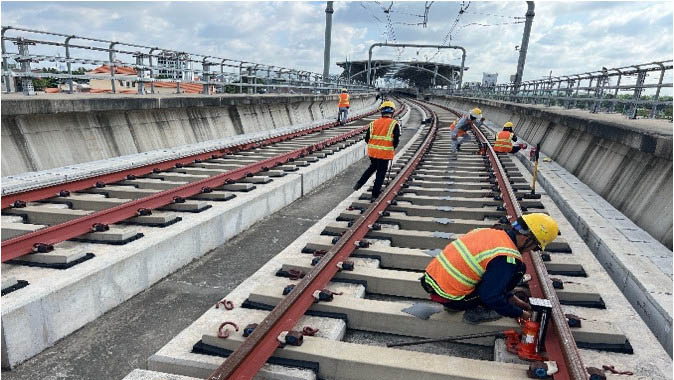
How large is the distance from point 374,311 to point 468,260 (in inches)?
32.8

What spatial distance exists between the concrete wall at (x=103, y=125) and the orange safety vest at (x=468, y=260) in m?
6.67

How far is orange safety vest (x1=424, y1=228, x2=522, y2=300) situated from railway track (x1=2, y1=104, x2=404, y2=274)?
10.5 ft

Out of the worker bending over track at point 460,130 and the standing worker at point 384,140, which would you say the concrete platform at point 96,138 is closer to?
the standing worker at point 384,140

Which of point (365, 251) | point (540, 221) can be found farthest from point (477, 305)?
point (365, 251)

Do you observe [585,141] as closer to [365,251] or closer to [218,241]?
[365,251]

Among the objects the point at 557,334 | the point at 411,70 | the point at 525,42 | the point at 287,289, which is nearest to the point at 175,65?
the point at 287,289

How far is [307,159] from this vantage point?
10406 mm

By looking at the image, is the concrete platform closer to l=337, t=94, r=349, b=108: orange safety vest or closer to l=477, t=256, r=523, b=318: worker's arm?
l=477, t=256, r=523, b=318: worker's arm

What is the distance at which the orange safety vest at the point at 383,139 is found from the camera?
7.92 m

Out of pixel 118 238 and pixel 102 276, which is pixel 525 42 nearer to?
pixel 118 238

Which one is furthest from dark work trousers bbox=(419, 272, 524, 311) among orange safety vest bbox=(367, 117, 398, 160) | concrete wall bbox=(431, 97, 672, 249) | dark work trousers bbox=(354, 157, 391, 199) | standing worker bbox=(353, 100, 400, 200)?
orange safety vest bbox=(367, 117, 398, 160)

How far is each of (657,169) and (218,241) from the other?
5.97 metres

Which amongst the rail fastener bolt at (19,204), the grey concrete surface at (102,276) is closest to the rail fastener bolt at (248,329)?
the grey concrete surface at (102,276)

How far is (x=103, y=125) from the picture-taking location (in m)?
9.04
